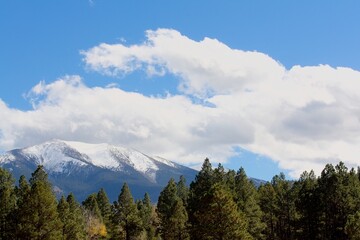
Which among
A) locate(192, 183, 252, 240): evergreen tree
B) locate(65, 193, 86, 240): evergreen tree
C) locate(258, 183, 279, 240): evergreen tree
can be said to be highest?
locate(258, 183, 279, 240): evergreen tree

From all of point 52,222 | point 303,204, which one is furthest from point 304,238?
point 52,222

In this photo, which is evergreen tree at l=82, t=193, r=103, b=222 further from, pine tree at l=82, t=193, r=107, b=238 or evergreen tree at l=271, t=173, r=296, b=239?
evergreen tree at l=271, t=173, r=296, b=239

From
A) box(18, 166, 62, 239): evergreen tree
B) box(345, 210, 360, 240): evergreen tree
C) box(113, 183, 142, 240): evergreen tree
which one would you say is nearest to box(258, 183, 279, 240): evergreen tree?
box(113, 183, 142, 240): evergreen tree

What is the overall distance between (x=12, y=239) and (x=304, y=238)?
163ft

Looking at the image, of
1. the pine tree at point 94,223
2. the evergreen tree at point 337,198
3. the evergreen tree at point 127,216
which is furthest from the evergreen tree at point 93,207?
the evergreen tree at point 337,198

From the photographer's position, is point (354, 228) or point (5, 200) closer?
point (354, 228)

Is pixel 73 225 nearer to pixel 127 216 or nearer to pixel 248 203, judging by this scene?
pixel 127 216

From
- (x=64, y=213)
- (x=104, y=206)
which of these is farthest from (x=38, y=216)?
(x=104, y=206)

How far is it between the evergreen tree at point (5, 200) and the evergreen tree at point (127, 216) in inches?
1407

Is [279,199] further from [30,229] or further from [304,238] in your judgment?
[30,229]

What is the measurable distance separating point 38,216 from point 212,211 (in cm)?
2305

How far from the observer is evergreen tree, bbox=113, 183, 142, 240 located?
114000 millimetres

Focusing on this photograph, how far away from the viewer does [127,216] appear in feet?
374

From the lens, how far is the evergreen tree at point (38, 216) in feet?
228
